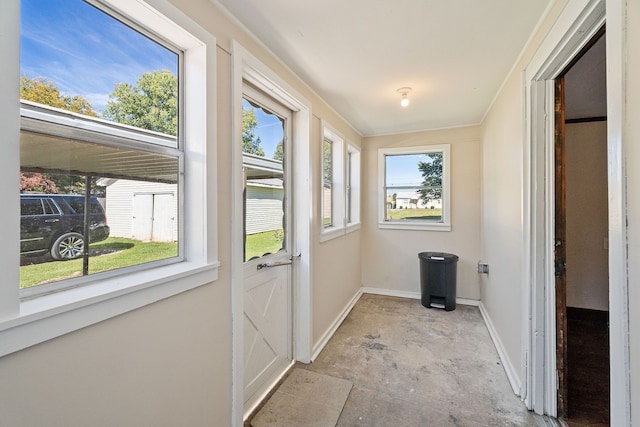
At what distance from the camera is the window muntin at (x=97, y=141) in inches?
34.9

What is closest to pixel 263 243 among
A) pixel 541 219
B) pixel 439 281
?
pixel 541 219

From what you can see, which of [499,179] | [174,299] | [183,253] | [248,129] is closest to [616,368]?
[174,299]

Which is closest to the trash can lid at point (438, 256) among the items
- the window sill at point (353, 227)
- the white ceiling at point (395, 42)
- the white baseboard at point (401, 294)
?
the white baseboard at point (401, 294)

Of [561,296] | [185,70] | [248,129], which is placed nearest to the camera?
[185,70]

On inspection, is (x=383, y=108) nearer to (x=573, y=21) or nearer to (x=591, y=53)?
(x=591, y=53)

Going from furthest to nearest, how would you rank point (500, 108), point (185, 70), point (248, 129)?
point (500, 108) < point (248, 129) < point (185, 70)

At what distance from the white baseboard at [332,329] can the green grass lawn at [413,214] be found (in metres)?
1.29

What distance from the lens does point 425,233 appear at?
3.95 meters

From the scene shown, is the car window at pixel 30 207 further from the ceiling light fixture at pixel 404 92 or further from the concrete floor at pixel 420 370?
the ceiling light fixture at pixel 404 92

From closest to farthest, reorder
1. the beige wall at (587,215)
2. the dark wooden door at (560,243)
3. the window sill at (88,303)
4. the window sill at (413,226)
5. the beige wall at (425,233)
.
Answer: the window sill at (88,303) → the dark wooden door at (560,243) → the beige wall at (587,215) → the beige wall at (425,233) → the window sill at (413,226)

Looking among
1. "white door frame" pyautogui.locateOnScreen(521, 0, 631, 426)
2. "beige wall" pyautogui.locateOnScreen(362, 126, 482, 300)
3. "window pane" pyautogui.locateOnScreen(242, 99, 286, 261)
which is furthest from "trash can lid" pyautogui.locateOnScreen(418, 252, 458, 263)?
"window pane" pyautogui.locateOnScreen(242, 99, 286, 261)

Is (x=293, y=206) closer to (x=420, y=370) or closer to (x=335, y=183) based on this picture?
(x=335, y=183)

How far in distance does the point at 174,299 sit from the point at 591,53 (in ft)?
9.56

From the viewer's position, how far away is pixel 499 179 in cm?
253
